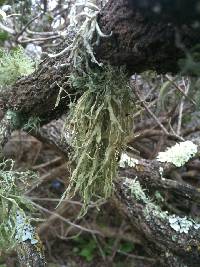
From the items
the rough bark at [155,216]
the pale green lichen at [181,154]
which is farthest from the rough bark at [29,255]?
the pale green lichen at [181,154]

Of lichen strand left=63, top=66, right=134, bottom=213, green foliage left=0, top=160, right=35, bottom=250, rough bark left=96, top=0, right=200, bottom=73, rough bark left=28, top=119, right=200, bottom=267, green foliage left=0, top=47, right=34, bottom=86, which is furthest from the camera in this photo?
rough bark left=28, top=119, right=200, bottom=267

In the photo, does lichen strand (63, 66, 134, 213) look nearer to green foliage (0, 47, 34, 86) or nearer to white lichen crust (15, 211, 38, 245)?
white lichen crust (15, 211, 38, 245)

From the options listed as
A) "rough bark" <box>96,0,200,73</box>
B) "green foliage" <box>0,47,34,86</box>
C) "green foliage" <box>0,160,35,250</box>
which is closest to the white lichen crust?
"green foliage" <box>0,160,35,250</box>

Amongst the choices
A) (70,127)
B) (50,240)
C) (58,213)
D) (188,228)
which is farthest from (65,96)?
(50,240)

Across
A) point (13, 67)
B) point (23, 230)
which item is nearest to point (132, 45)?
point (13, 67)

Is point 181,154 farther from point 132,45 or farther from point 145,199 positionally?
point 132,45

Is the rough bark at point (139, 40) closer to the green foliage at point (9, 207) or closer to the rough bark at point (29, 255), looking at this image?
the green foliage at point (9, 207)
